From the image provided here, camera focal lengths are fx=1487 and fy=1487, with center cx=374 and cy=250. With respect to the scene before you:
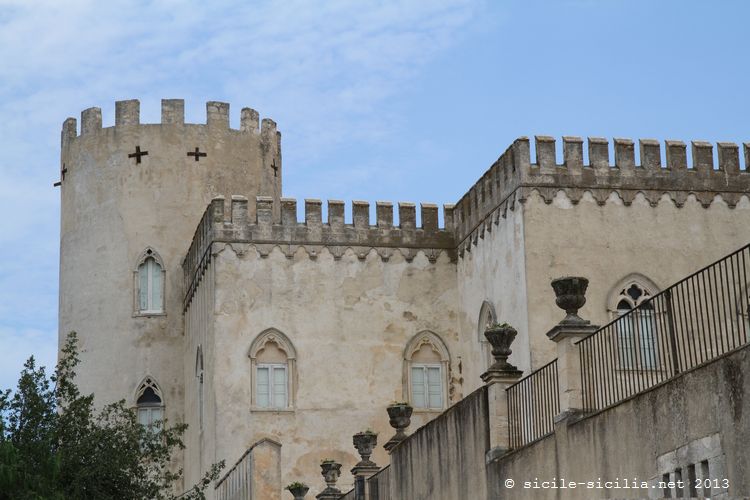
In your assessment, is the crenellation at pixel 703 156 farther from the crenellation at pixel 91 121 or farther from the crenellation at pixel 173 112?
the crenellation at pixel 91 121

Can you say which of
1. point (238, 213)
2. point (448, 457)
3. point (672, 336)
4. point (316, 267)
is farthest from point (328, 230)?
point (672, 336)

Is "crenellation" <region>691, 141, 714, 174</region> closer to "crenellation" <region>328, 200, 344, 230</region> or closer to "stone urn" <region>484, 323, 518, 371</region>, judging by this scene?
"crenellation" <region>328, 200, 344, 230</region>

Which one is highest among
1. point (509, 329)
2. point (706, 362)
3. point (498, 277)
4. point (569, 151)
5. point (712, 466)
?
point (569, 151)

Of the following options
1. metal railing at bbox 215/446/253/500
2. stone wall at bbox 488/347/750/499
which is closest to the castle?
metal railing at bbox 215/446/253/500

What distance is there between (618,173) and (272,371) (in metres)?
8.42

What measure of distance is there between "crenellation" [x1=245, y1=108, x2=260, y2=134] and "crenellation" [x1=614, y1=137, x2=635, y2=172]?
12.3 metres

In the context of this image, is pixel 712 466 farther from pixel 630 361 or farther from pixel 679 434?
pixel 630 361

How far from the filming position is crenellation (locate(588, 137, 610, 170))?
94.4 ft

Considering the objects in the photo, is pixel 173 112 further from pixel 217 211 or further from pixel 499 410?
pixel 499 410

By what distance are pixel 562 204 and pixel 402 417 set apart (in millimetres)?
6796

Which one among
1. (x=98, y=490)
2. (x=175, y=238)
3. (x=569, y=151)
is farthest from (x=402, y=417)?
(x=175, y=238)

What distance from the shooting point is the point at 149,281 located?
37.0m

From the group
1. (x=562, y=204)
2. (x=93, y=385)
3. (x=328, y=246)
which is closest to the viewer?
(x=562, y=204)

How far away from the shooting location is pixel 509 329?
1825 centimetres
